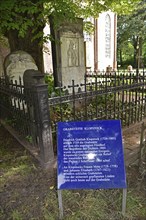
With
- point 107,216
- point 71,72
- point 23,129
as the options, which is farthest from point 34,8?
point 107,216

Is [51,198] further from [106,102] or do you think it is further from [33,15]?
[33,15]

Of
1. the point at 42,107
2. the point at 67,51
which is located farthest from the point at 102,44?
the point at 42,107

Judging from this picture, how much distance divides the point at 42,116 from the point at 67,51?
313cm

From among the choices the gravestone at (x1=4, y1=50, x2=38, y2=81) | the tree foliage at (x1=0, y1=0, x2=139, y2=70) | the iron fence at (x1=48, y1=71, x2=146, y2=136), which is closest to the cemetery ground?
the iron fence at (x1=48, y1=71, x2=146, y2=136)

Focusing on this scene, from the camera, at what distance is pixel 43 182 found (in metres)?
2.71

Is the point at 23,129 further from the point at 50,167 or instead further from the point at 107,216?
the point at 107,216

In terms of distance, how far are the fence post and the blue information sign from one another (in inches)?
32.0

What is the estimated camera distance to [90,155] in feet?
6.91

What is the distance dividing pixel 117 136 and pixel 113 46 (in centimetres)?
2254

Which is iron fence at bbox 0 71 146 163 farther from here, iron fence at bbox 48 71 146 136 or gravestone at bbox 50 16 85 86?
gravestone at bbox 50 16 85 86

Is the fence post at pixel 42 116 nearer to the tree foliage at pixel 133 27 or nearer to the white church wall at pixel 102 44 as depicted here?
the white church wall at pixel 102 44

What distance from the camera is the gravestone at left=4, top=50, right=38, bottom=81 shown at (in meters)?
4.72

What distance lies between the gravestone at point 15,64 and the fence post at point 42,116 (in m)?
1.95

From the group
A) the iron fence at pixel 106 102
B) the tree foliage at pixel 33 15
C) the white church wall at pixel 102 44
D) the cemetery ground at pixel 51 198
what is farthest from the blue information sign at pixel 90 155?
the white church wall at pixel 102 44
